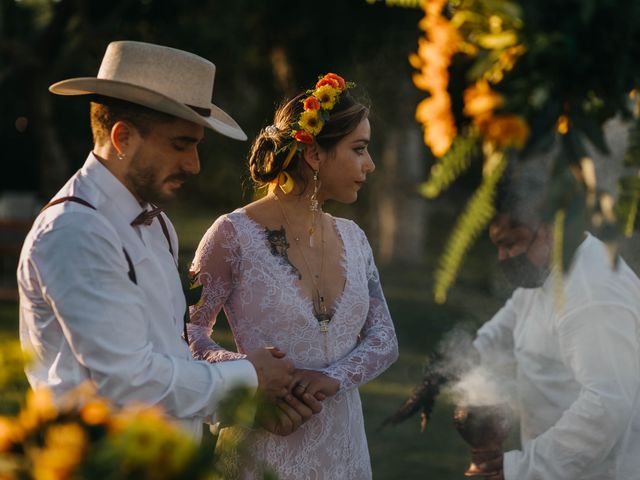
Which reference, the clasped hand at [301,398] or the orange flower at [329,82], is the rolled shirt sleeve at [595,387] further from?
the orange flower at [329,82]

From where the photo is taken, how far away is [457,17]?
→ 5.94ft

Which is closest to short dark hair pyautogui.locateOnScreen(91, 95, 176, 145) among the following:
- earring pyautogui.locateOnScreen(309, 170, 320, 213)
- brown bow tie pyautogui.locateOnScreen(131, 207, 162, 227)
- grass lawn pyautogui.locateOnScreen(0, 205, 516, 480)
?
brown bow tie pyautogui.locateOnScreen(131, 207, 162, 227)

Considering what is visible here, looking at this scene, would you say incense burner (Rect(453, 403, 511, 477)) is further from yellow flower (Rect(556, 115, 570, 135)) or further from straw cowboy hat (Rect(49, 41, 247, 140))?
yellow flower (Rect(556, 115, 570, 135))

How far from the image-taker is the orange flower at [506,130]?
65.9 inches

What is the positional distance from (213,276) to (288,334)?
347 millimetres

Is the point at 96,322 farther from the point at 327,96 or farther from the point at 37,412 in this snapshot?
the point at 327,96

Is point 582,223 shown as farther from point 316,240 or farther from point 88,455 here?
point 316,240

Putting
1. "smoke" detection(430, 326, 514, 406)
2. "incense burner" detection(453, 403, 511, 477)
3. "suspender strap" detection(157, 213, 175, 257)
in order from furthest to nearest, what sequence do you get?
"smoke" detection(430, 326, 514, 406) → "incense burner" detection(453, 403, 511, 477) → "suspender strap" detection(157, 213, 175, 257)

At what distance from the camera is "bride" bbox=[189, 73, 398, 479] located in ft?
11.4

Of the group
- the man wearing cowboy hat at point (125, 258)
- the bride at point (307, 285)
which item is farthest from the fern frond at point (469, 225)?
the bride at point (307, 285)

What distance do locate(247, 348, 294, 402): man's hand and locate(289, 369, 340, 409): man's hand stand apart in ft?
0.19

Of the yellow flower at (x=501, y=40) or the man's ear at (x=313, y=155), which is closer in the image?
the yellow flower at (x=501, y=40)

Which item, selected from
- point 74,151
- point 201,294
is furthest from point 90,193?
point 74,151

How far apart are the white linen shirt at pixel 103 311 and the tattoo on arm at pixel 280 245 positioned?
0.78 meters
